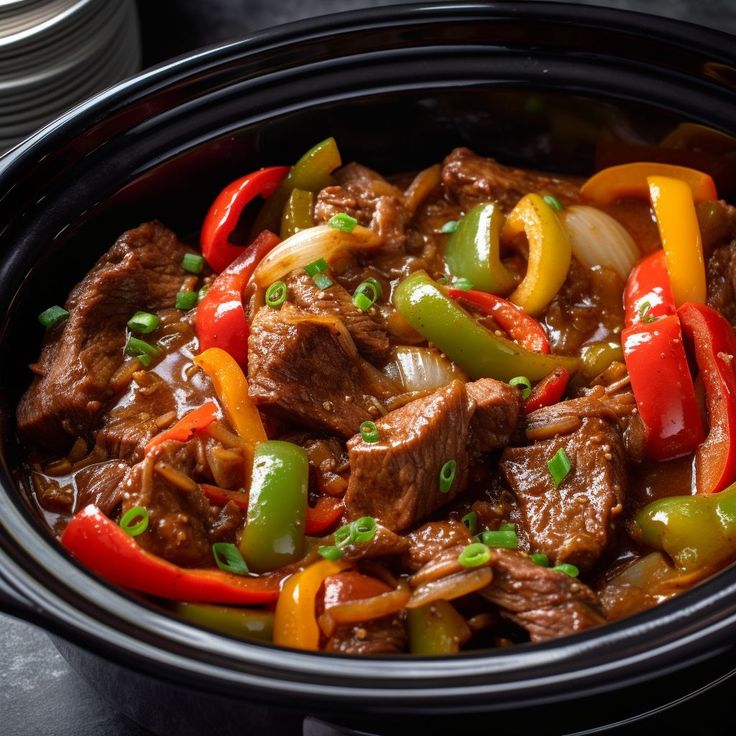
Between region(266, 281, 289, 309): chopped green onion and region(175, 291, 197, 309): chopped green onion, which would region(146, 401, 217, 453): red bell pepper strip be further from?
region(175, 291, 197, 309): chopped green onion

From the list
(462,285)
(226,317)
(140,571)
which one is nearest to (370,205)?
(462,285)

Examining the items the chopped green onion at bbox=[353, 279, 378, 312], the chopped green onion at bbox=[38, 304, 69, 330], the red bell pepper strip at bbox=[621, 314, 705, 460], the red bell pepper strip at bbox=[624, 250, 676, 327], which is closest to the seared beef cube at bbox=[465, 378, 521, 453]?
the red bell pepper strip at bbox=[621, 314, 705, 460]

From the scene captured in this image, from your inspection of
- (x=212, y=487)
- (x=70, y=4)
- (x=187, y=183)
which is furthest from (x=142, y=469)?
(x=70, y=4)

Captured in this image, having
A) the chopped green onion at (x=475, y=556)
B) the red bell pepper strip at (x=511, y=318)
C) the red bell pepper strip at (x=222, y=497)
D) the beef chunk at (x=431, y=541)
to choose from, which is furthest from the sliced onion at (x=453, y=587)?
the red bell pepper strip at (x=511, y=318)

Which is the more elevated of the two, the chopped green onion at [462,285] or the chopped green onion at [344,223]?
the chopped green onion at [344,223]

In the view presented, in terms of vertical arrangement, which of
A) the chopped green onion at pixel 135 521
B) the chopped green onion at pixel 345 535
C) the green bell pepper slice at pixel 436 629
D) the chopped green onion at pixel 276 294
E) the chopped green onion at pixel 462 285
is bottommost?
the green bell pepper slice at pixel 436 629

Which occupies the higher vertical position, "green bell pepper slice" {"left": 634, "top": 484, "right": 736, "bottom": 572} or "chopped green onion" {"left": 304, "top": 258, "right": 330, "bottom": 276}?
"chopped green onion" {"left": 304, "top": 258, "right": 330, "bottom": 276}

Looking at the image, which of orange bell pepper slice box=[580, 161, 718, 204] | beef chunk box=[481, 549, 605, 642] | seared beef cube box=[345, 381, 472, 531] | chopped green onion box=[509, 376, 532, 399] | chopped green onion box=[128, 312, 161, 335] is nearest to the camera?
beef chunk box=[481, 549, 605, 642]

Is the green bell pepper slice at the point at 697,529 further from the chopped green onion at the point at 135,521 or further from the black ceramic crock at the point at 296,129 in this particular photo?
the chopped green onion at the point at 135,521
